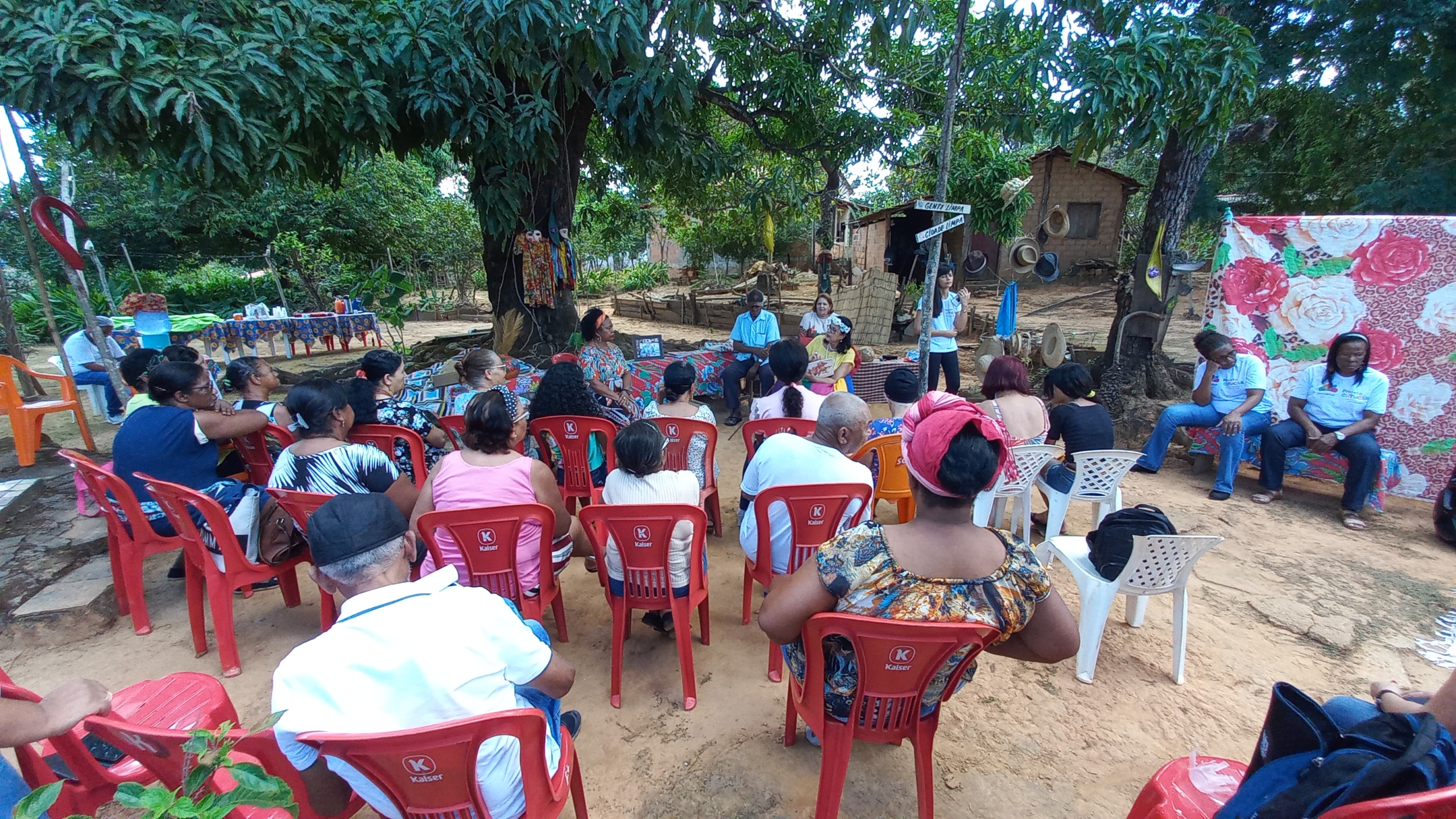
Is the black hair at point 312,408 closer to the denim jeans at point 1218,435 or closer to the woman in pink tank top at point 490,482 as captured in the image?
the woman in pink tank top at point 490,482

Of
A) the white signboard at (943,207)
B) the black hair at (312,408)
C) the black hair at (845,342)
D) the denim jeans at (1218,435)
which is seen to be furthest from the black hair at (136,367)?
the denim jeans at (1218,435)

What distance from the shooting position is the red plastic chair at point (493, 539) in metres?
2.38

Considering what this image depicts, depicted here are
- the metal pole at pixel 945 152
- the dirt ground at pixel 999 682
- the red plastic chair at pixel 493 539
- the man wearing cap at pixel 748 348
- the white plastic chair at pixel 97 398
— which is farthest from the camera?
the white plastic chair at pixel 97 398

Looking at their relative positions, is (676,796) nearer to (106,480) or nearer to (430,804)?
(430,804)

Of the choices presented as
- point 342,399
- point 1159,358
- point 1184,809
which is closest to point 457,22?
point 342,399

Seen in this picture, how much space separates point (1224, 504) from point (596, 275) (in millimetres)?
19659

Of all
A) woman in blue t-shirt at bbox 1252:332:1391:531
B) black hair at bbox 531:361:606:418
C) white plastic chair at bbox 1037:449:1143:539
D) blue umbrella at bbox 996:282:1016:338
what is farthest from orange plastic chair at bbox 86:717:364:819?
blue umbrella at bbox 996:282:1016:338

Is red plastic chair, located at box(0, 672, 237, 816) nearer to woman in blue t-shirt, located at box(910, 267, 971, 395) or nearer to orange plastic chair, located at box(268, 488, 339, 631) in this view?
orange plastic chair, located at box(268, 488, 339, 631)

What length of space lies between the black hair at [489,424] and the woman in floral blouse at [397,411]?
124 cm

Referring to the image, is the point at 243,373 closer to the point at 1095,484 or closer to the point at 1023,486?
the point at 1023,486

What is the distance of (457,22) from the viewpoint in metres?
5.20

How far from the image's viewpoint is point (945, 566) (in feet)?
5.33

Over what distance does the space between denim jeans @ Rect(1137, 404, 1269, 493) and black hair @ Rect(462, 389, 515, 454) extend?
466 cm

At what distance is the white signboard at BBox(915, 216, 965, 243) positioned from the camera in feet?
12.2
